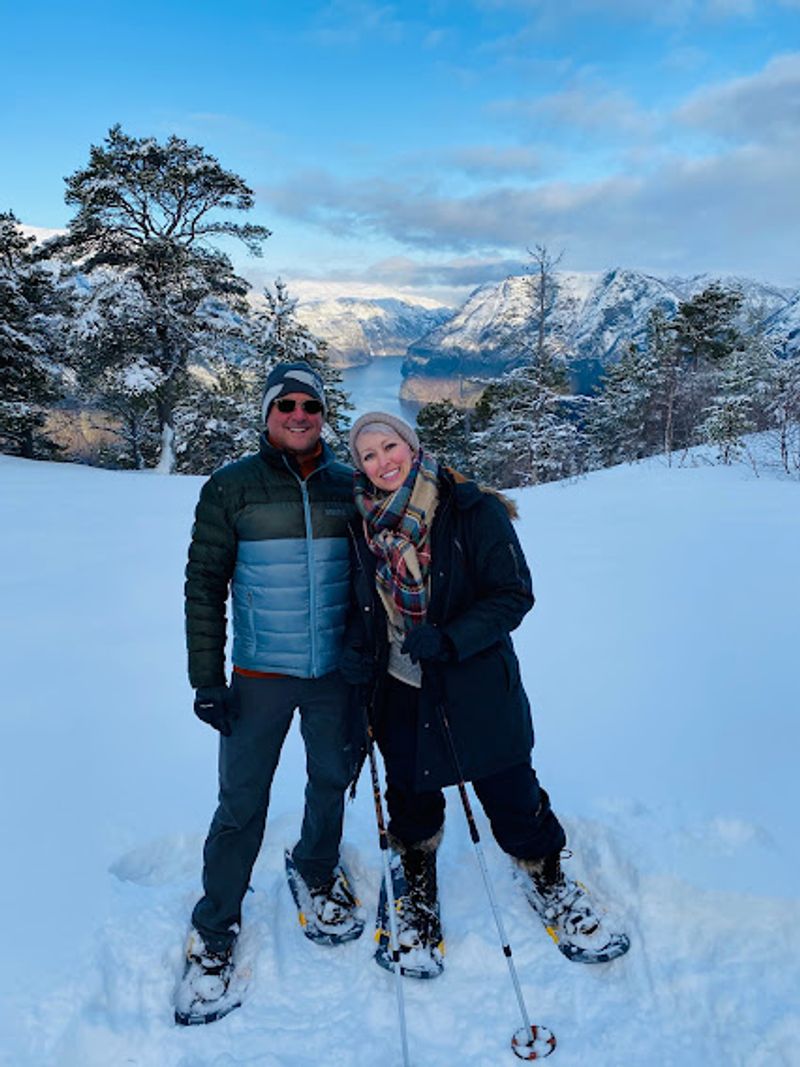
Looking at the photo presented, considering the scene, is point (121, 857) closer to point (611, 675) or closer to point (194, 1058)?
point (194, 1058)

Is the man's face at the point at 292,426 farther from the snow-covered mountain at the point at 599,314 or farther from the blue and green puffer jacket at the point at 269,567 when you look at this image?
the snow-covered mountain at the point at 599,314

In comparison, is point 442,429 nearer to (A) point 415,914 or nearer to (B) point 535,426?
(B) point 535,426

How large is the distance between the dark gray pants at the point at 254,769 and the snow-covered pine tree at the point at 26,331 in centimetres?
1878

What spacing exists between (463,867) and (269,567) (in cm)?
166

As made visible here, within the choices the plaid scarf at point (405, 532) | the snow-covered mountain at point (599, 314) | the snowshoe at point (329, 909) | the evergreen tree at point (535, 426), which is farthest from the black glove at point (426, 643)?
the snow-covered mountain at point (599, 314)

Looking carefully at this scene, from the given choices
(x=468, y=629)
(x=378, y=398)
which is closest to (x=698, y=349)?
(x=378, y=398)

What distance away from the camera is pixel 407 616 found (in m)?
2.23

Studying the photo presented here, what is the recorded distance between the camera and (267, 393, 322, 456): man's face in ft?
7.32

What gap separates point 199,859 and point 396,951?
1123mm

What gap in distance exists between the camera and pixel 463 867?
280cm

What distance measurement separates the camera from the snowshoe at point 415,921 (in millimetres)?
2379

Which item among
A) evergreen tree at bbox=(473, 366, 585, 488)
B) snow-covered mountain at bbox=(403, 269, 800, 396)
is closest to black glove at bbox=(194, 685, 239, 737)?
evergreen tree at bbox=(473, 366, 585, 488)

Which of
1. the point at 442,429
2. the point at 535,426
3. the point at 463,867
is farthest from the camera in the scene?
the point at 442,429

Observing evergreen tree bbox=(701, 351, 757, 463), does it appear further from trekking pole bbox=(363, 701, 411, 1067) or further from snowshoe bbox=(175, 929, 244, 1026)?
snowshoe bbox=(175, 929, 244, 1026)
